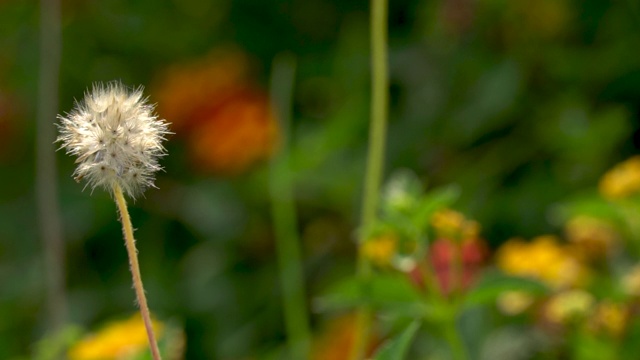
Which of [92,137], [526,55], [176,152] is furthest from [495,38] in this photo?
[92,137]

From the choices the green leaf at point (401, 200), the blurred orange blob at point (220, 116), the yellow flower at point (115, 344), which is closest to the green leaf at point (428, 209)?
the green leaf at point (401, 200)

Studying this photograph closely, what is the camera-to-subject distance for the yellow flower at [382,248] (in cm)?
83

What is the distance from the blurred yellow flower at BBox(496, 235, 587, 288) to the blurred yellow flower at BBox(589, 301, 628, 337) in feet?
0.21

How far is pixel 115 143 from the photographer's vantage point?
48 centimetres

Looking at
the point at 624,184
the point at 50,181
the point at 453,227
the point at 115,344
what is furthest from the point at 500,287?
the point at 50,181

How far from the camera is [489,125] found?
4.91 feet

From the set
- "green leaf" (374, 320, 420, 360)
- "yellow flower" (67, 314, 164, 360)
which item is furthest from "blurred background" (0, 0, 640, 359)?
"green leaf" (374, 320, 420, 360)

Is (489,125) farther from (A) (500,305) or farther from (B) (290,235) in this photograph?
(A) (500,305)

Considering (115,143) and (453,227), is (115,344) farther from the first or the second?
(115,143)

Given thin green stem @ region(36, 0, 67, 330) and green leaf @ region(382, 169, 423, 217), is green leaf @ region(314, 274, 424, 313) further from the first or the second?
thin green stem @ region(36, 0, 67, 330)

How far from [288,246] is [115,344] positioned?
0.50 meters

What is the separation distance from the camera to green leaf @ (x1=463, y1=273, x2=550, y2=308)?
0.77 m

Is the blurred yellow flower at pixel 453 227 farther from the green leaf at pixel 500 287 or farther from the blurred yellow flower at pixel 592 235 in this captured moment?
the blurred yellow flower at pixel 592 235

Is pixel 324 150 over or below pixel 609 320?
over
